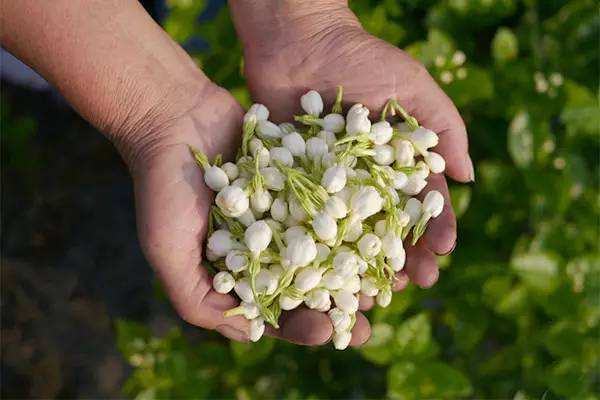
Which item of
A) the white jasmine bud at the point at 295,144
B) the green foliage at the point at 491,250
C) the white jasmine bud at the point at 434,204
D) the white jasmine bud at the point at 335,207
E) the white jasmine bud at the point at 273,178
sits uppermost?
the white jasmine bud at the point at 295,144

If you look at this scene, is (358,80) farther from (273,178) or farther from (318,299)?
(318,299)

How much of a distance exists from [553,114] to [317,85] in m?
0.48

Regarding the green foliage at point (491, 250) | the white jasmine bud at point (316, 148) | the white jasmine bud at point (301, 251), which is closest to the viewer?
the white jasmine bud at point (301, 251)

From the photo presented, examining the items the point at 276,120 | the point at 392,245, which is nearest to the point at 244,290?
the point at 392,245

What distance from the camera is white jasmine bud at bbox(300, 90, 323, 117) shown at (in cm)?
122

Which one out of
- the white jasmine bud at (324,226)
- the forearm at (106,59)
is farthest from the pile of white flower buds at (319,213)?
the forearm at (106,59)

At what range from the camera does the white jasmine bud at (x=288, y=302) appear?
113 cm

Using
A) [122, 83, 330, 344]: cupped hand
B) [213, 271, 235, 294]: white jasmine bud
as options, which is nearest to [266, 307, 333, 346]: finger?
[122, 83, 330, 344]: cupped hand

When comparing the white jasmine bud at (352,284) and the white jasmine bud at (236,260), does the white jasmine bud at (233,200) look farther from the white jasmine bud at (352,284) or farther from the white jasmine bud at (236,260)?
the white jasmine bud at (352,284)

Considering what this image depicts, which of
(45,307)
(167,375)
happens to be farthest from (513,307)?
(45,307)

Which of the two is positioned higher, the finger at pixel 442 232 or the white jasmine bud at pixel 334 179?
the white jasmine bud at pixel 334 179

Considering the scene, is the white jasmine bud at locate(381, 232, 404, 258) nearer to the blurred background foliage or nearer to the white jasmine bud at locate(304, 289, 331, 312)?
the white jasmine bud at locate(304, 289, 331, 312)

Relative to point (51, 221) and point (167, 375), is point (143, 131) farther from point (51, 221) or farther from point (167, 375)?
point (51, 221)

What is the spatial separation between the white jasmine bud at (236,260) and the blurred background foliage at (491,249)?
31 cm
